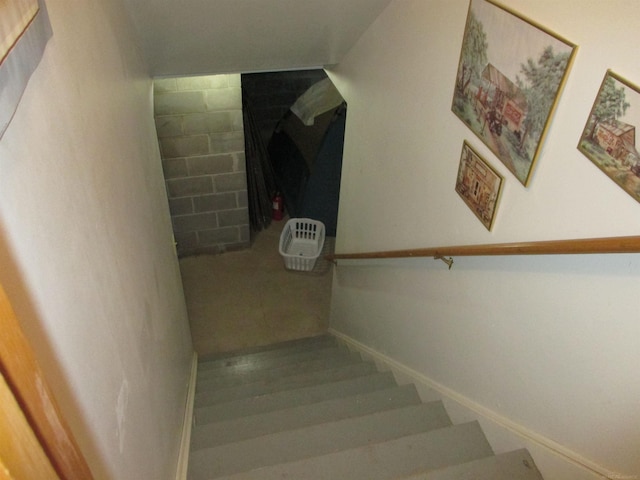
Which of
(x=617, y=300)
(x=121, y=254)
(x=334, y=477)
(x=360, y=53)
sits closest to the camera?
(x=617, y=300)

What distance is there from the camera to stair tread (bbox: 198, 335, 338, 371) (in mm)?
3325

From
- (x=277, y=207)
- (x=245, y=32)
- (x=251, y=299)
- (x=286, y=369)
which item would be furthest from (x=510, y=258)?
(x=277, y=207)

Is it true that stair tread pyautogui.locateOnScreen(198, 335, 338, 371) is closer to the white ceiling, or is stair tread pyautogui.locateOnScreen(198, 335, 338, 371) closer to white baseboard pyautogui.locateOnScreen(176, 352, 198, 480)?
white baseboard pyautogui.locateOnScreen(176, 352, 198, 480)

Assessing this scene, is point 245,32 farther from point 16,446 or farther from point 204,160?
point 16,446

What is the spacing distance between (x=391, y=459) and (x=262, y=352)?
187 cm

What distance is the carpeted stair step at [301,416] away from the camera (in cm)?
210

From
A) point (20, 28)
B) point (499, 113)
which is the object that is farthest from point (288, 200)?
point (20, 28)

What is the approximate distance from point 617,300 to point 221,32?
6.64ft

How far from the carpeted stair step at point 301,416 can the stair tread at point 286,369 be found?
0.70m

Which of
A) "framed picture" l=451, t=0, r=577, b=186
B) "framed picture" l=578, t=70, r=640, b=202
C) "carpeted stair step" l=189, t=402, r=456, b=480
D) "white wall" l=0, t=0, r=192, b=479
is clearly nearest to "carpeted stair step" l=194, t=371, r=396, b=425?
"carpeted stair step" l=189, t=402, r=456, b=480

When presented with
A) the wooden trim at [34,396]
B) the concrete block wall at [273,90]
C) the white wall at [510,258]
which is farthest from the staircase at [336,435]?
the concrete block wall at [273,90]

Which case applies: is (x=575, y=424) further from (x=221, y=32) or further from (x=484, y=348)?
(x=221, y=32)

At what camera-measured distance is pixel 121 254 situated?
4.19 ft

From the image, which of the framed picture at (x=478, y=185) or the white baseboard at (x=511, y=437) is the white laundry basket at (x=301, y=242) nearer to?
the white baseboard at (x=511, y=437)
